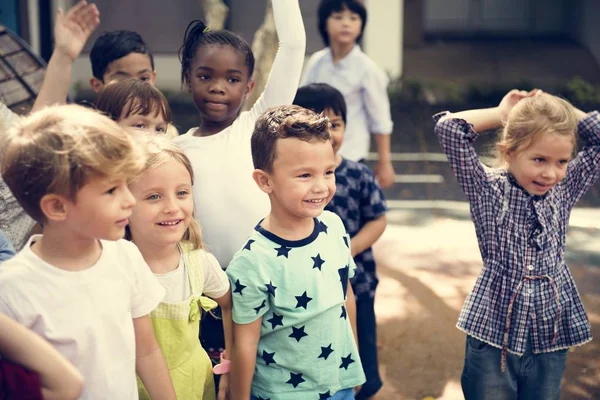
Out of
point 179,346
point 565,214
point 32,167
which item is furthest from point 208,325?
point 565,214

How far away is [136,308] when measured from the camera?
2.17 m

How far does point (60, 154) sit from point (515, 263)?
5.53 feet

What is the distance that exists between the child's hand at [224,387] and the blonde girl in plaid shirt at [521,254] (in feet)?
2.97

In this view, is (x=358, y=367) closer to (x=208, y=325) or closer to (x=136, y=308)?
(x=208, y=325)

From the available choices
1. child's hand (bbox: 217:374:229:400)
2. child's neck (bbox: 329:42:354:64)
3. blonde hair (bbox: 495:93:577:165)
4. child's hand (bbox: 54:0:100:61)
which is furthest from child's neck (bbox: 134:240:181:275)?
child's neck (bbox: 329:42:354:64)

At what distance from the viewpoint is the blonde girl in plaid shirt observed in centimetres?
287

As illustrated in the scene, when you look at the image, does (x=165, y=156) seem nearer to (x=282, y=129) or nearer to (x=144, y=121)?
(x=282, y=129)

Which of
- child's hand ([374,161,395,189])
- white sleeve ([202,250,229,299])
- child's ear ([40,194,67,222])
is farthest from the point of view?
child's hand ([374,161,395,189])

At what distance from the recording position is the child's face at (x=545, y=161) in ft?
9.29

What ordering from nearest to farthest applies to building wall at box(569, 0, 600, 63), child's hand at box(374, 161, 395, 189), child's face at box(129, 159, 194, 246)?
1. child's face at box(129, 159, 194, 246)
2. child's hand at box(374, 161, 395, 189)
3. building wall at box(569, 0, 600, 63)

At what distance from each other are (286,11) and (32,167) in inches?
52.7

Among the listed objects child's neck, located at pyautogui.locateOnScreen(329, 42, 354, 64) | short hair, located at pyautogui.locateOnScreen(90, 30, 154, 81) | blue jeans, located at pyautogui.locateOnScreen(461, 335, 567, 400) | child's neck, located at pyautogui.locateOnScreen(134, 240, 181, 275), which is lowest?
blue jeans, located at pyautogui.locateOnScreen(461, 335, 567, 400)

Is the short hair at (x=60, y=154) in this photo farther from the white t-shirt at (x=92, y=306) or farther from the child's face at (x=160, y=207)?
the child's face at (x=160, y=207)

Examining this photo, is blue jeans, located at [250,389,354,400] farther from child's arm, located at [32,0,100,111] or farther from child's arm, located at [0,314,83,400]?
child's arm, located at [32,0,100,111]
